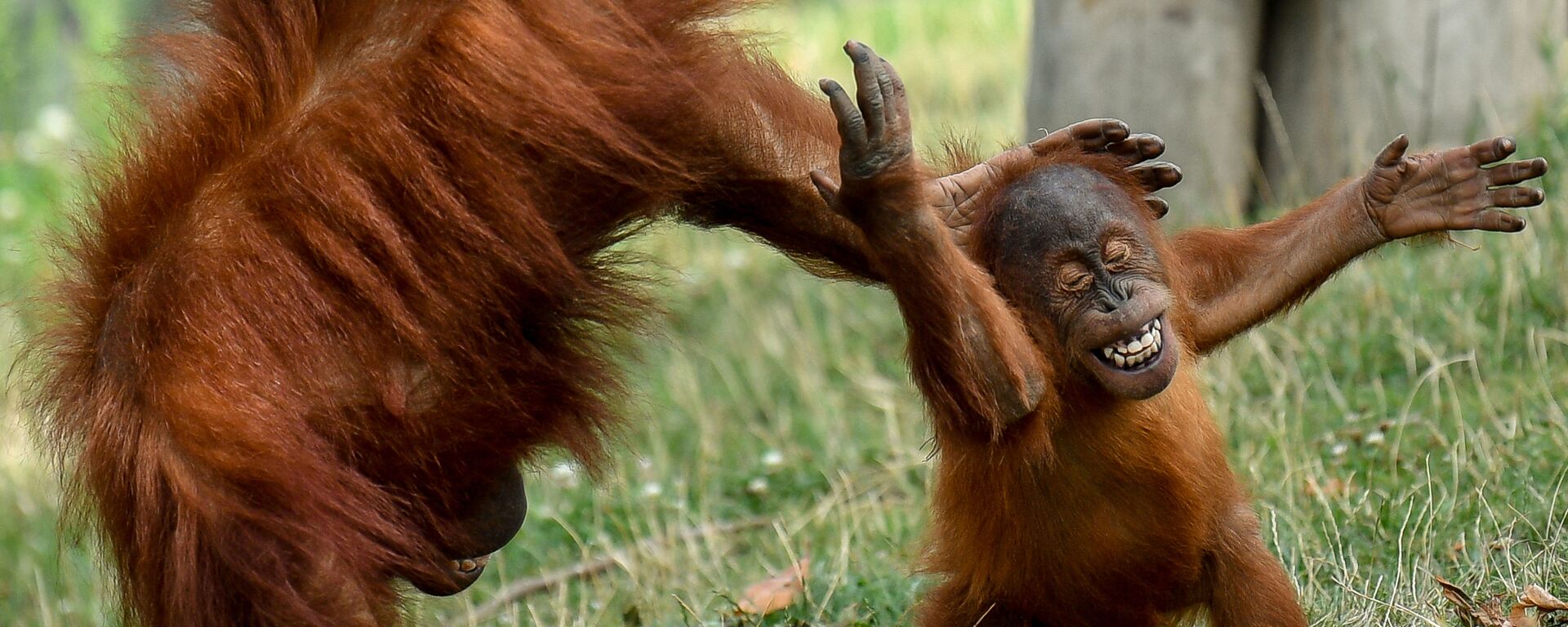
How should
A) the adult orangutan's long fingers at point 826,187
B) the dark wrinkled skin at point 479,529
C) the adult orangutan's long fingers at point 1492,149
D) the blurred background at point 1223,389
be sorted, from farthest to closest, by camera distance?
1. the blurred background at point 1223,389
2. the adult orangutan's long fingers at point 1492,149
3. the dark wrinkled skin at point 479,529
4. the adult orangutan's long fingers at point 826,187

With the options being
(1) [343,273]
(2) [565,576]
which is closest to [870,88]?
(1) [343,273]

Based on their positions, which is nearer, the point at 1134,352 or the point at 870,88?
the point at 870,88

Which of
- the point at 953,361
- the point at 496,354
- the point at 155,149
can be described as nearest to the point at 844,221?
the point at 953,361

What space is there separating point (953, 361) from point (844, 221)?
0.51 m

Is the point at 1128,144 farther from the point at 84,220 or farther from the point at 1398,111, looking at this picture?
the point at 1398,111

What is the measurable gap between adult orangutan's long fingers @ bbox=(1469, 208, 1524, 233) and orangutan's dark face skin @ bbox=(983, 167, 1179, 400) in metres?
0.65

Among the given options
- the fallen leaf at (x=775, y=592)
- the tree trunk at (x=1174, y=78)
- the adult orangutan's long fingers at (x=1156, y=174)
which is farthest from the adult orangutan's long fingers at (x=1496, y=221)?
the tree trunk at (x=1174, y=78)

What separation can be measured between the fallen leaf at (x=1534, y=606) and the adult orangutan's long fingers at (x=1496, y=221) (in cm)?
69

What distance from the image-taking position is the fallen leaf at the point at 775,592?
3709 mm

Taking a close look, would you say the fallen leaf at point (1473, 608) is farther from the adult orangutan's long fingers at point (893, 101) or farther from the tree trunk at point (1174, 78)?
the tree trunk at point (1174, 78)

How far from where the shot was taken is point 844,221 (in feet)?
10.2

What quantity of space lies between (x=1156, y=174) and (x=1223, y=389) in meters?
1.75

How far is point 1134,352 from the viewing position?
292cm

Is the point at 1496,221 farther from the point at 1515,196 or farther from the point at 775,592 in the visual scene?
the point at 775,592
